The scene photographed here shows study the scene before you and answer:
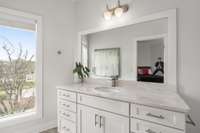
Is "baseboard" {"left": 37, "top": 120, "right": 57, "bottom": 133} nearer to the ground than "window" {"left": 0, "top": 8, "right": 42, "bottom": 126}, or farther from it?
nearer to the ground

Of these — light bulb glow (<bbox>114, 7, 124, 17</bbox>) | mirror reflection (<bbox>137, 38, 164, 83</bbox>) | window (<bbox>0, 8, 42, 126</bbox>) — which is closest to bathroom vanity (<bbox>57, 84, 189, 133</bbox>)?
mirror reflection (<bbox>137, 38, 164, 83</bbox>)

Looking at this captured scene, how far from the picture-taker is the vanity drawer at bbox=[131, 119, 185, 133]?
1.27m

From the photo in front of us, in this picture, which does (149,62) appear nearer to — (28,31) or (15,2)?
(28,31)

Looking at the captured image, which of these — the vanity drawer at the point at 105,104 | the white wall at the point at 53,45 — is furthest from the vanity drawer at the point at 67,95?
the white wall at the point at 53,45

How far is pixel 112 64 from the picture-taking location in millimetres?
2520

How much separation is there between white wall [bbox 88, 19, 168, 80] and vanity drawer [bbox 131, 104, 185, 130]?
0.83m

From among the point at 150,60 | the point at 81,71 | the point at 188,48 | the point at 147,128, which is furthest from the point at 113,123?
the point at 81,71

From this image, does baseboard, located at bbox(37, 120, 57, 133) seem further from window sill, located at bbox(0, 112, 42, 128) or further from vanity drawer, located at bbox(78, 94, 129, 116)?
vanity drawer, located at bbox(78, 94, 129, 116)

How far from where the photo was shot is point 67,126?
7.46 feet

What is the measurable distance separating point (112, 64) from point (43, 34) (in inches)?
56.0

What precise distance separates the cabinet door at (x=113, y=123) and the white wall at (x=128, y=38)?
0.79 metres

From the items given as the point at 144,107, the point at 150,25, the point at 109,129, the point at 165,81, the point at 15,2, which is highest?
the point at 15,2

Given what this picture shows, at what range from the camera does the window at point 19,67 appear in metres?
2.31

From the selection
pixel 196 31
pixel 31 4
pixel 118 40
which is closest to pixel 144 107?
pixel 196 31
